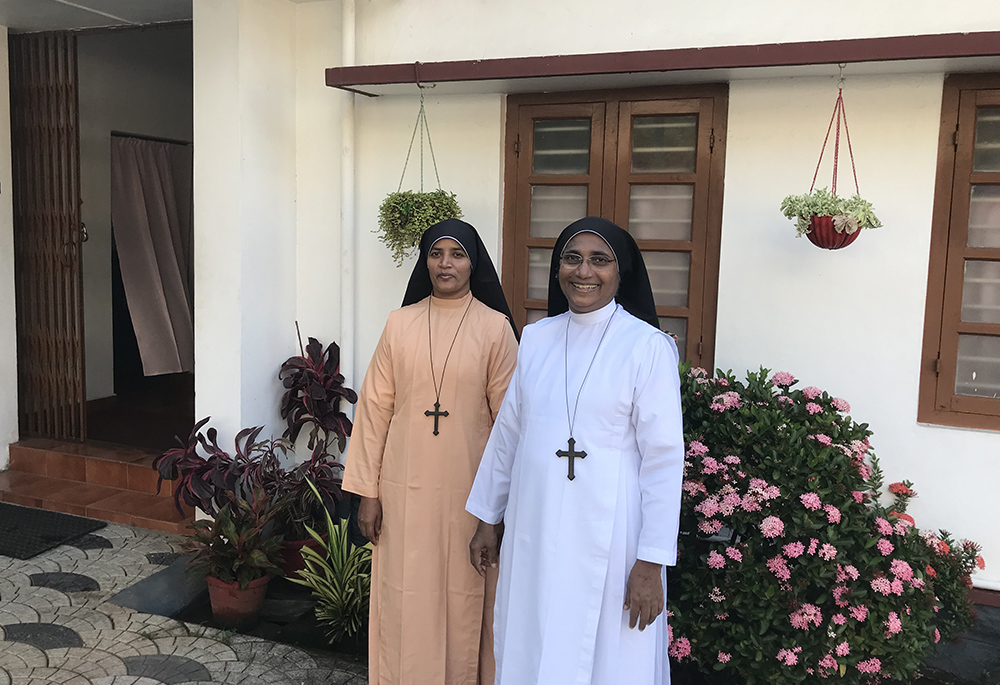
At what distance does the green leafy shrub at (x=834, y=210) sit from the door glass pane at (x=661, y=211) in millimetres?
636

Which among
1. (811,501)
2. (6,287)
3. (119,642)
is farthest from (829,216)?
(6,287)

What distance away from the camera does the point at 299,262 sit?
196 inches

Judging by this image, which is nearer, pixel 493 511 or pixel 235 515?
pixel 493 511

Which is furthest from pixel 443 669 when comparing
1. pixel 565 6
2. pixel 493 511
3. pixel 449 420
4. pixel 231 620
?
pixel 565 6

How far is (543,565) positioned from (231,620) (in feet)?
7.21

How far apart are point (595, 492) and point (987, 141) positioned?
8.98ft

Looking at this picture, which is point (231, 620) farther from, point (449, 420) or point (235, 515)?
point (449, 420)

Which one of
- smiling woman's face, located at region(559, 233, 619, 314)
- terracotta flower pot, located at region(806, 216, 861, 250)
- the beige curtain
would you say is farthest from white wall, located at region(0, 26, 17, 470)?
terracotta flower pot, located at region(806, 216, 861, 250)

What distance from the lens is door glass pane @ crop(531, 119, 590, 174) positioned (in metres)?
4.40

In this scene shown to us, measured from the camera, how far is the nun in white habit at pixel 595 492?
7.89 ft

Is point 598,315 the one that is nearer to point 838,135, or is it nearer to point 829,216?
point 829,216

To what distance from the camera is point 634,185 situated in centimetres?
431

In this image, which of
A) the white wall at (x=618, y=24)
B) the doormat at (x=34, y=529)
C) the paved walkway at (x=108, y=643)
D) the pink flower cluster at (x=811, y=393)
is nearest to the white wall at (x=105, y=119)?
the doormat at (x=34, y=529)

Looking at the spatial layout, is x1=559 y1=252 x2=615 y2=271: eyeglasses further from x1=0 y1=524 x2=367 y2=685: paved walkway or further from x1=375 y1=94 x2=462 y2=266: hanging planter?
x1=0 y1=524 x2=367 y2=685: paved walkway
